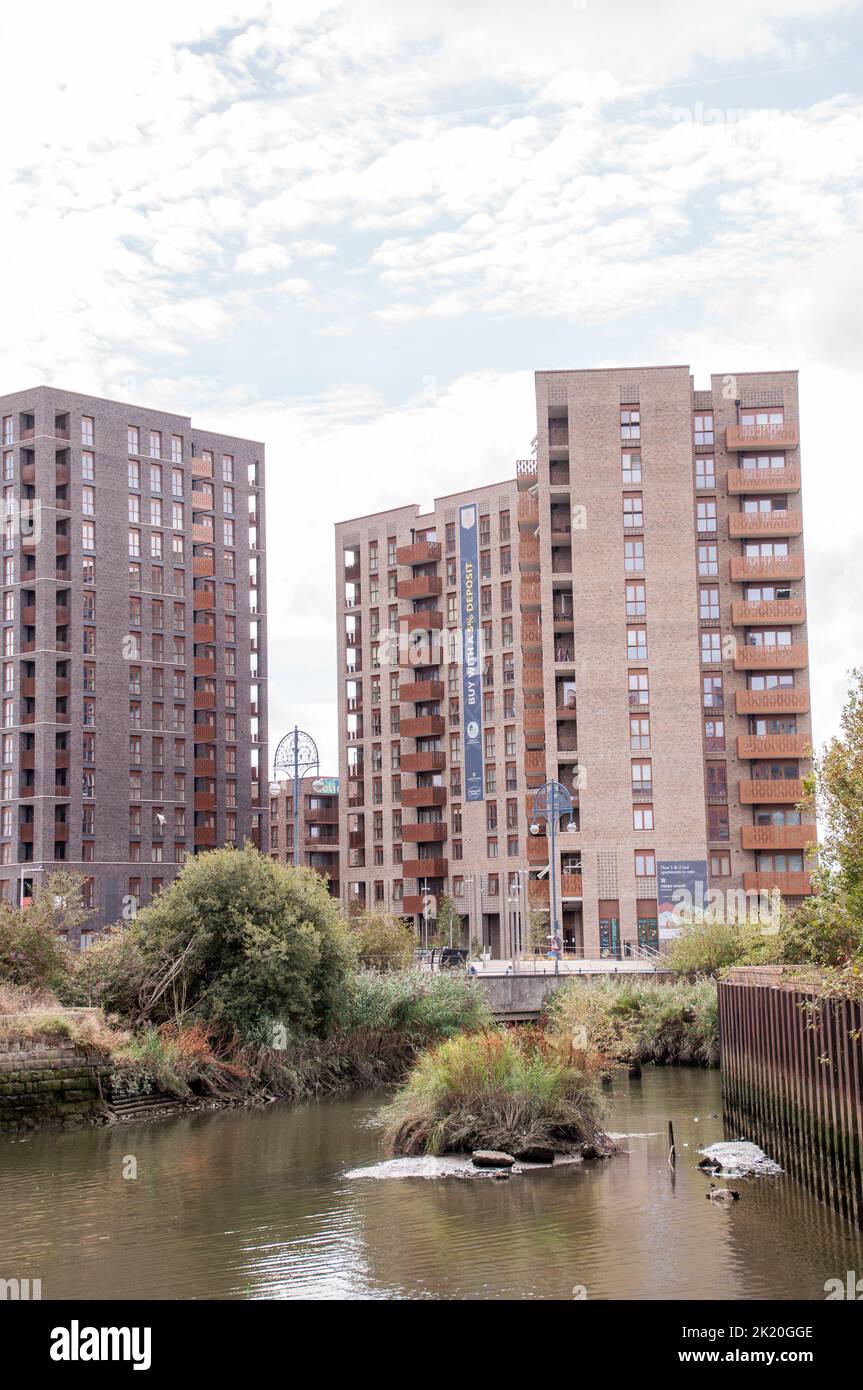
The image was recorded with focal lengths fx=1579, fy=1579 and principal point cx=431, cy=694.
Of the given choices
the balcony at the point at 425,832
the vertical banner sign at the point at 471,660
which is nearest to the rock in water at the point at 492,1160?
the vertical banner sign at the point at 471,660

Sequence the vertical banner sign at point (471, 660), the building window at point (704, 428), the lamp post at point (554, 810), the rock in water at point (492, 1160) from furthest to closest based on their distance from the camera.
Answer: the vertical banner sign at point (471, 660) < the building window at point (704, 428) < the lamp post at point (554, 810) < the rock in water at point (492, 1160)

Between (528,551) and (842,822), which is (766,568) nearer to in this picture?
(528,551)

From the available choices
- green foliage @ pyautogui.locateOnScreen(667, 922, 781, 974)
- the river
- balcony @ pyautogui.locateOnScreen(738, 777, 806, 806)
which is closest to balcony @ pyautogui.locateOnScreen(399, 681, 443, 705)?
balcony @ pyautogui.locateOnScreen(738, 777, 806, 806)

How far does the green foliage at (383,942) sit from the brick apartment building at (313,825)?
51.8 meters

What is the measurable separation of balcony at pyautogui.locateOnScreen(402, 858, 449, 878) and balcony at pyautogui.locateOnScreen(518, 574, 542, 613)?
→ 73.3 feet

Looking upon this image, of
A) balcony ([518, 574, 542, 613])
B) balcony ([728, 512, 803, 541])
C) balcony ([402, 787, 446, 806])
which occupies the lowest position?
balcony ([402, 787, 446, 806])

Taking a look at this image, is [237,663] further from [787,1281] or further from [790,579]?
[787,1281]

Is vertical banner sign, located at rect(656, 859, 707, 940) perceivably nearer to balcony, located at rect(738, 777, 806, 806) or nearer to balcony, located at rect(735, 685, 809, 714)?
balcony, located at rect(738, 777, 806, 806)

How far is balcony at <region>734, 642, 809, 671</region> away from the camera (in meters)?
80.4

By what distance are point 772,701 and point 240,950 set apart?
45.0 metres

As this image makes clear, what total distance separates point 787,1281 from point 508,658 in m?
81.7

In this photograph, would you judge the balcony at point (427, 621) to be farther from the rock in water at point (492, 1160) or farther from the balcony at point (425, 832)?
the rock in water at point (492, 1160)

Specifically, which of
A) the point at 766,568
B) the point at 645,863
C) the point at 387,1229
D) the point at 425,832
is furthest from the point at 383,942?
the point at 425,832

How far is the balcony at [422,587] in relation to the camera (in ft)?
336
